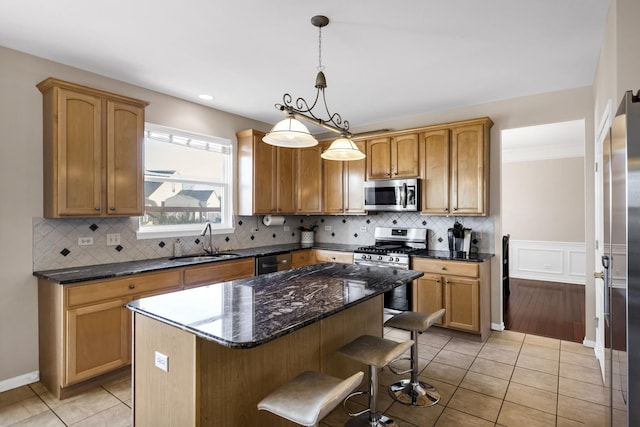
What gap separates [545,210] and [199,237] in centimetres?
648

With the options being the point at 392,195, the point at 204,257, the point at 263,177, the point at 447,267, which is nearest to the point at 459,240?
the point at 447,267

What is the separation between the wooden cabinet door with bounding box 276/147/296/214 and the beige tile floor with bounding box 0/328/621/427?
2.60 metres

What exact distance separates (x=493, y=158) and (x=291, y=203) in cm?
269

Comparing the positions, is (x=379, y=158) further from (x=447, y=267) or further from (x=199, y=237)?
Result: (x=199, y=237)

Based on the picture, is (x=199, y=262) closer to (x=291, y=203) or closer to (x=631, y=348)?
(x=291, y=203)

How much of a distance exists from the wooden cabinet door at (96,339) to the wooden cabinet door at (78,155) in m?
0.81

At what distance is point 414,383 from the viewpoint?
2.60 metres

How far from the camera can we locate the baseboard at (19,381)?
2.66m

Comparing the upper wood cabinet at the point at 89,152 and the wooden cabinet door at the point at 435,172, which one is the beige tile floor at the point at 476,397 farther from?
the wooden cabinet door at the point at 435,172

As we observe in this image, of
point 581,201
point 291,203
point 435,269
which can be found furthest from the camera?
point 581,201

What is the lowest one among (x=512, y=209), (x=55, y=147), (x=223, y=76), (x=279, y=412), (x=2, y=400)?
(x=2, y=400)

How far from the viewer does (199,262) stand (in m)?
3.40

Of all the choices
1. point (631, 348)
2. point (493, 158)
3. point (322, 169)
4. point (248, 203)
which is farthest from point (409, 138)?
point (631, 348)

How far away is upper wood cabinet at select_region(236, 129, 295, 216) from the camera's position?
443 cm
